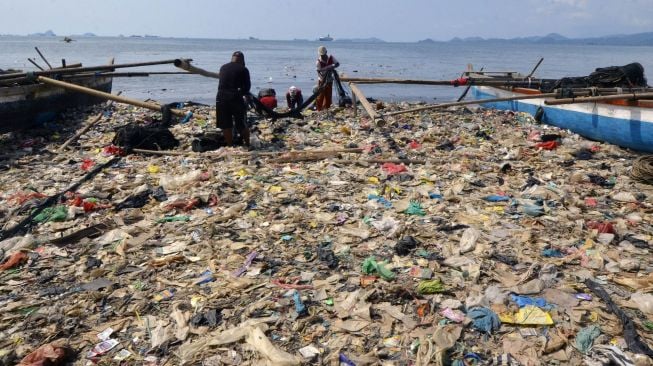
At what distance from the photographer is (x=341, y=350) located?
3.32 m

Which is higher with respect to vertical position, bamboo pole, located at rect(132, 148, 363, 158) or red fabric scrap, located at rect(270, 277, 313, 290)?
bamboo pole, located at rect(132, 148, 363, 158)

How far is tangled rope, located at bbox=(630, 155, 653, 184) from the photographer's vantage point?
678 centimetres

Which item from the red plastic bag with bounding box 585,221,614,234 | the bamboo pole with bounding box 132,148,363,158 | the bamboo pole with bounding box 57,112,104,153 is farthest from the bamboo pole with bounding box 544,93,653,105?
the bamboo pole with bounding box 57,112,104,153

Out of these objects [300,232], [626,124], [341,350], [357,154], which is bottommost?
[341,350]

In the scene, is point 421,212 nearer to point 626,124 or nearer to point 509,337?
point 509,337

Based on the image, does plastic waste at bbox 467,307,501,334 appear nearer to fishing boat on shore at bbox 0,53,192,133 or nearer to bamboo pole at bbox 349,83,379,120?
bamboo pole at bbox 349,83,379,120

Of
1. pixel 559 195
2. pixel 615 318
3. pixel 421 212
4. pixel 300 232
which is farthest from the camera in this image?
pixel 559 195

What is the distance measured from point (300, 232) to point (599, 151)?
6.74 metres

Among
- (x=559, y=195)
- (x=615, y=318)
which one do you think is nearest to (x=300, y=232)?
(x=615, y=318)

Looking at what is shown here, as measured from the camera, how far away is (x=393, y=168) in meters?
7.53

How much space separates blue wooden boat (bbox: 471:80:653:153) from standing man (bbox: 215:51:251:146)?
729cm

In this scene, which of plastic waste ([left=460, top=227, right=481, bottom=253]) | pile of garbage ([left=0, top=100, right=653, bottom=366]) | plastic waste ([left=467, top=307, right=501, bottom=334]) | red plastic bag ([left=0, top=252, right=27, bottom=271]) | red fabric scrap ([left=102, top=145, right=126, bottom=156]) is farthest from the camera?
red fabric scrap ([left=102, top=145, right=126, bottom=156])

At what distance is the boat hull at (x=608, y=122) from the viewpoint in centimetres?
845

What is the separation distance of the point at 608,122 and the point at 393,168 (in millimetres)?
5051
